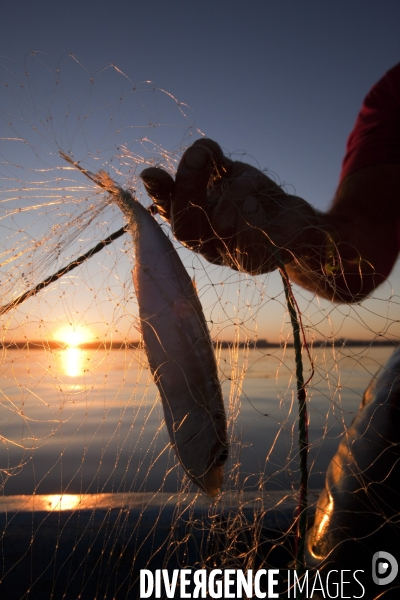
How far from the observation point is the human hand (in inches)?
58.0

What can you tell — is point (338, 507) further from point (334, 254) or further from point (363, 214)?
point (363, 214)

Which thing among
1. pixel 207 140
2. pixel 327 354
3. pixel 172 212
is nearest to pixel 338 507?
pixel 327 354

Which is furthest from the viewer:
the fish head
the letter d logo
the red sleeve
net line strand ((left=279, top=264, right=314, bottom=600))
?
the red sleeve

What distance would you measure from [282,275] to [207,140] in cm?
52

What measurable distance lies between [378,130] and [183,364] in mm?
1632

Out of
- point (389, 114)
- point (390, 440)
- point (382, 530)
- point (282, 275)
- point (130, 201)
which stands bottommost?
point (382, 530)

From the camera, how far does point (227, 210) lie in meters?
1.50

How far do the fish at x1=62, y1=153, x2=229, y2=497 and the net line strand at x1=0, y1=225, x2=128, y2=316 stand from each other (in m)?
0.27

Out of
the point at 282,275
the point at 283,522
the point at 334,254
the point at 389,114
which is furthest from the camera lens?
the point at 283,522

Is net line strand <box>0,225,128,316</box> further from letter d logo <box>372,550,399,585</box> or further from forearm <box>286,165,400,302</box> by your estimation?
letter d logo <box>372,550,399,585</box>

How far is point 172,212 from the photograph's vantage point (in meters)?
1.55

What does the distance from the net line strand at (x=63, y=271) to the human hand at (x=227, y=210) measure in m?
0.20

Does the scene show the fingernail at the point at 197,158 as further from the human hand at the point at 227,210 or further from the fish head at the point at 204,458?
the fish head at the point at 204,458

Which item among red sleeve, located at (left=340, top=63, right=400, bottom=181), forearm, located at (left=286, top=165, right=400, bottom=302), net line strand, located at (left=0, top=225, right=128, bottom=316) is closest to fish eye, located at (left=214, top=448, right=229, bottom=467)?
forearm, located at (left=286, top=165, right=400, bottom=302)
